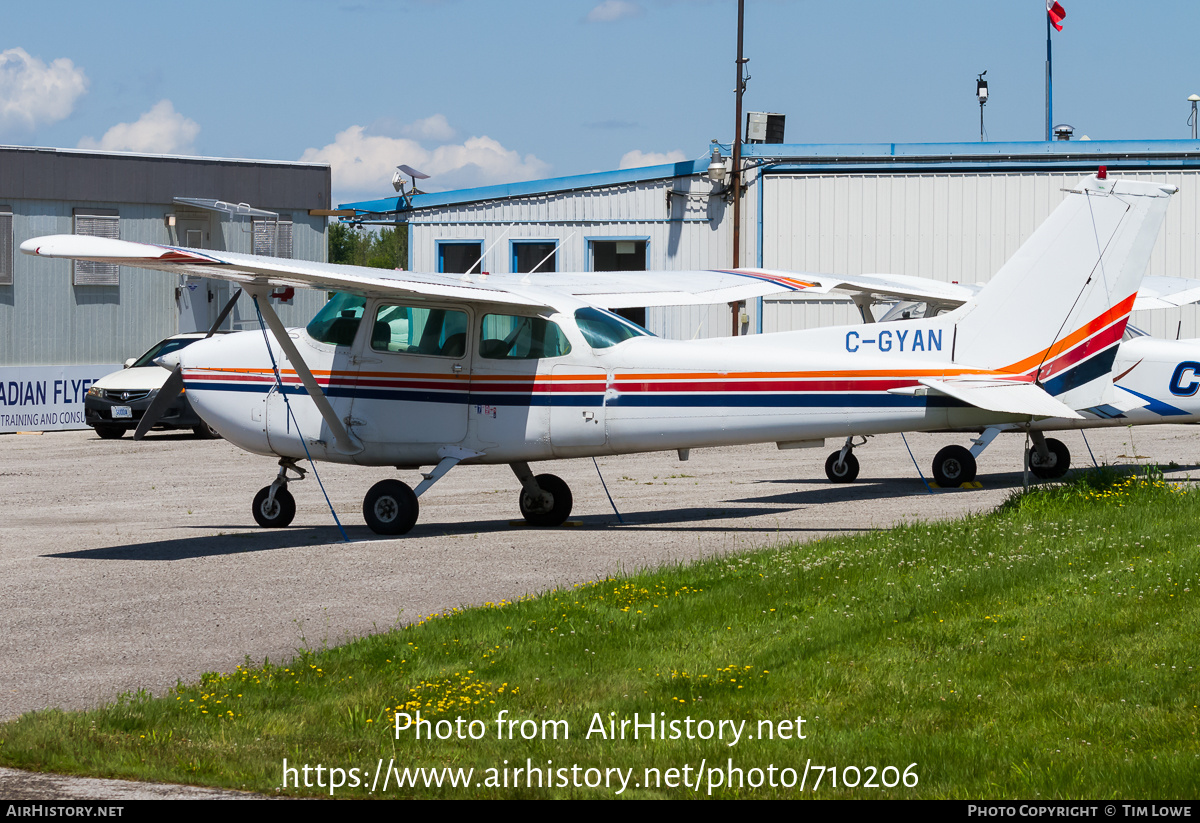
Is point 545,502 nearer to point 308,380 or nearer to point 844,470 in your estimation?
point 308,380

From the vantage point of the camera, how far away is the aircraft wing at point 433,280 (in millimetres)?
10266

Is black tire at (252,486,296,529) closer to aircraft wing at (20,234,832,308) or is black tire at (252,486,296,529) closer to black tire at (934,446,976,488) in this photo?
aircraft wing at (20,234,832,308)

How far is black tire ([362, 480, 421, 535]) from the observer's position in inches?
486

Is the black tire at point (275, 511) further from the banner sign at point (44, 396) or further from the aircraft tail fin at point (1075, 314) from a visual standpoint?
the banner sign at point (44, 396)

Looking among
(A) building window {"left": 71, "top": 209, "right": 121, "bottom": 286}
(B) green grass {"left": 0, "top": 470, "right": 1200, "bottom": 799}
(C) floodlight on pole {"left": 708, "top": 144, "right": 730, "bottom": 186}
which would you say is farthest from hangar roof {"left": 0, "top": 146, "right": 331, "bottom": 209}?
(B) green grass {"left": 0, "top": 470, "right": 1200, "bottom": 799}

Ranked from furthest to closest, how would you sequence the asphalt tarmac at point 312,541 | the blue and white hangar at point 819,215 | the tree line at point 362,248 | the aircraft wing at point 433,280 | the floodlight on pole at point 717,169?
the tree line at point 362,248
the floodlight on pole at point 717,169
the blue and white hangar at point 819,215
the aircraft wing at point 433,280
the asphalt tarmac at point 312,541

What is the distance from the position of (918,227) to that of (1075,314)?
18.8 metres

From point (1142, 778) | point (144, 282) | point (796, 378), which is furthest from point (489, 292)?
point (144, 282)

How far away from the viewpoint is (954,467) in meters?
16.0

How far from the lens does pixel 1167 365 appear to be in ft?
49.4

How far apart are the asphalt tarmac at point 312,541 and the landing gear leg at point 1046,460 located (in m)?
0.35

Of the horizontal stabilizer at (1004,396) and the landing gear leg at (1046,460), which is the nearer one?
the horizontal stabilizer at (1004,396)

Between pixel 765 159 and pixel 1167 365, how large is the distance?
17334 mm

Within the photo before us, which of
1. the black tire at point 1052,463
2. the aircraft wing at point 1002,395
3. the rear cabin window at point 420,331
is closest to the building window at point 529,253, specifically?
the black tire at point 1052,463
